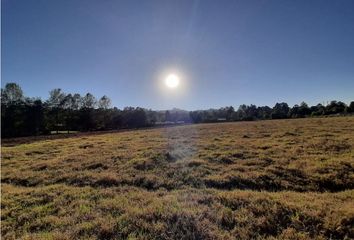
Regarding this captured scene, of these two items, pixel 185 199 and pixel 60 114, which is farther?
pixel 60 114

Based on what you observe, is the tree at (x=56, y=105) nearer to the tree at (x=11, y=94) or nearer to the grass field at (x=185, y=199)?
the tree at (x=11, y=94)

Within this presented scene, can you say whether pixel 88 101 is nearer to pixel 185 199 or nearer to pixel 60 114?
pixel 60 114

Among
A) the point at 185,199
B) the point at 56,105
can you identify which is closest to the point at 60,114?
the point at 56,105

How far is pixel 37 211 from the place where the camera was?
9.81m

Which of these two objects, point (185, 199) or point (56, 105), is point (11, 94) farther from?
point (185, 199)

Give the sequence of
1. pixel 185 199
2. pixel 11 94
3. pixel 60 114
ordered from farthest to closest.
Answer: pixel 60 114
pixel 11 94
pixel 185 199

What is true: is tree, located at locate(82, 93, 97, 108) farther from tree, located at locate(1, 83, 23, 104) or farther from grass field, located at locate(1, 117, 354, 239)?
grass field, located at locate(1, 117, 354, 239)

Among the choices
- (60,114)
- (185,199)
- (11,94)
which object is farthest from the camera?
(60,114)

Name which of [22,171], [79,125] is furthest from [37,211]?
[79,125]

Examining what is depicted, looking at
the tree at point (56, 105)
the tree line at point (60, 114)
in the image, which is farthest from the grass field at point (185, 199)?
the tree at point (56, 105)

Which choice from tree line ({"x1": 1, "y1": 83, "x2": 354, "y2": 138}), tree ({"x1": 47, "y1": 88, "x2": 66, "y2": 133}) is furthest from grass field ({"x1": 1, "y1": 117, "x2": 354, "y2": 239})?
tree ({"x1": 47, "y1": 88, "x2": 66, "y2": 133})

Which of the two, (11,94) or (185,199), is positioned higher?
(11,94)

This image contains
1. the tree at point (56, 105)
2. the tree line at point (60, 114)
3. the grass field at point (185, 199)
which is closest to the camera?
the grass field at point (185, 199)

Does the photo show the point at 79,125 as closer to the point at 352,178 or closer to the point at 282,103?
the point at 352,178
